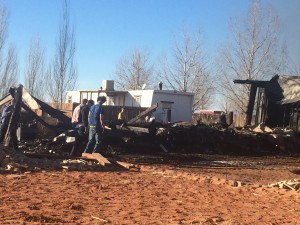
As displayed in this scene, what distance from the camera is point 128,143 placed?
1720 centimetres

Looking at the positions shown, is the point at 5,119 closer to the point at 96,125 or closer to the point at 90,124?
the point at 90,124

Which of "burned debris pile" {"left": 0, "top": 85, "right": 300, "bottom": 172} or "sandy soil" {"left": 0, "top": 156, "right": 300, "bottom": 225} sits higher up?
"burned debris pile" {"left": 0, "top": 85, "right": 300, "bottom": 172}

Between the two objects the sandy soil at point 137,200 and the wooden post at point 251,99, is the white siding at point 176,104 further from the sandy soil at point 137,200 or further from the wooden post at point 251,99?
the sandy soil at point 137,200

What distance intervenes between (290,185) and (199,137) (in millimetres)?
10899

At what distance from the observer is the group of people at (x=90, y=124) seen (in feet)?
41.1

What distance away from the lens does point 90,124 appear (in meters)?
12.7

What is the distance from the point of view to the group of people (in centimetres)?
1254

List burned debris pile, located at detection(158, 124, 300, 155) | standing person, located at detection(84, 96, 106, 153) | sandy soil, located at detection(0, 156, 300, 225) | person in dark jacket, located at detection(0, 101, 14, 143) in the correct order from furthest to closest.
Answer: burned debris pile, located at detection(158, 124, 300, 155) < person in dark jacket, located at detection(0, 101, 14, 143) < standing person, located at detection(84, 96, 106, 153) < sandy soil, located at detection(0, 156, 300, 225)

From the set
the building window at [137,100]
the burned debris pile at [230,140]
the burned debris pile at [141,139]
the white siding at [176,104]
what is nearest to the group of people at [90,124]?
the burned debris pile at [141,139]

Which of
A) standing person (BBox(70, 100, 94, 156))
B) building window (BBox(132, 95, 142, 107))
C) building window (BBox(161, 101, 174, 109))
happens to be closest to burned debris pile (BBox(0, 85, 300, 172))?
standing person (BBox(70, 100, 94, 156))

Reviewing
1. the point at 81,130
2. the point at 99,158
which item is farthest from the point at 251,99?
the point at 99,158

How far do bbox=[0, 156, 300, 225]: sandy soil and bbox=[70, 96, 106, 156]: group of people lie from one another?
2.69 metres

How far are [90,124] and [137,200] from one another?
6.02 m

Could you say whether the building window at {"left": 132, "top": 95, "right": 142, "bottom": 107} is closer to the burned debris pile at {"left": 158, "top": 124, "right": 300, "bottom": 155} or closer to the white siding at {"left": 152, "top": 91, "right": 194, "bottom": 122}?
the white siding at {"left": 152, "top": 91, "right": 194, "bottom": 122}
